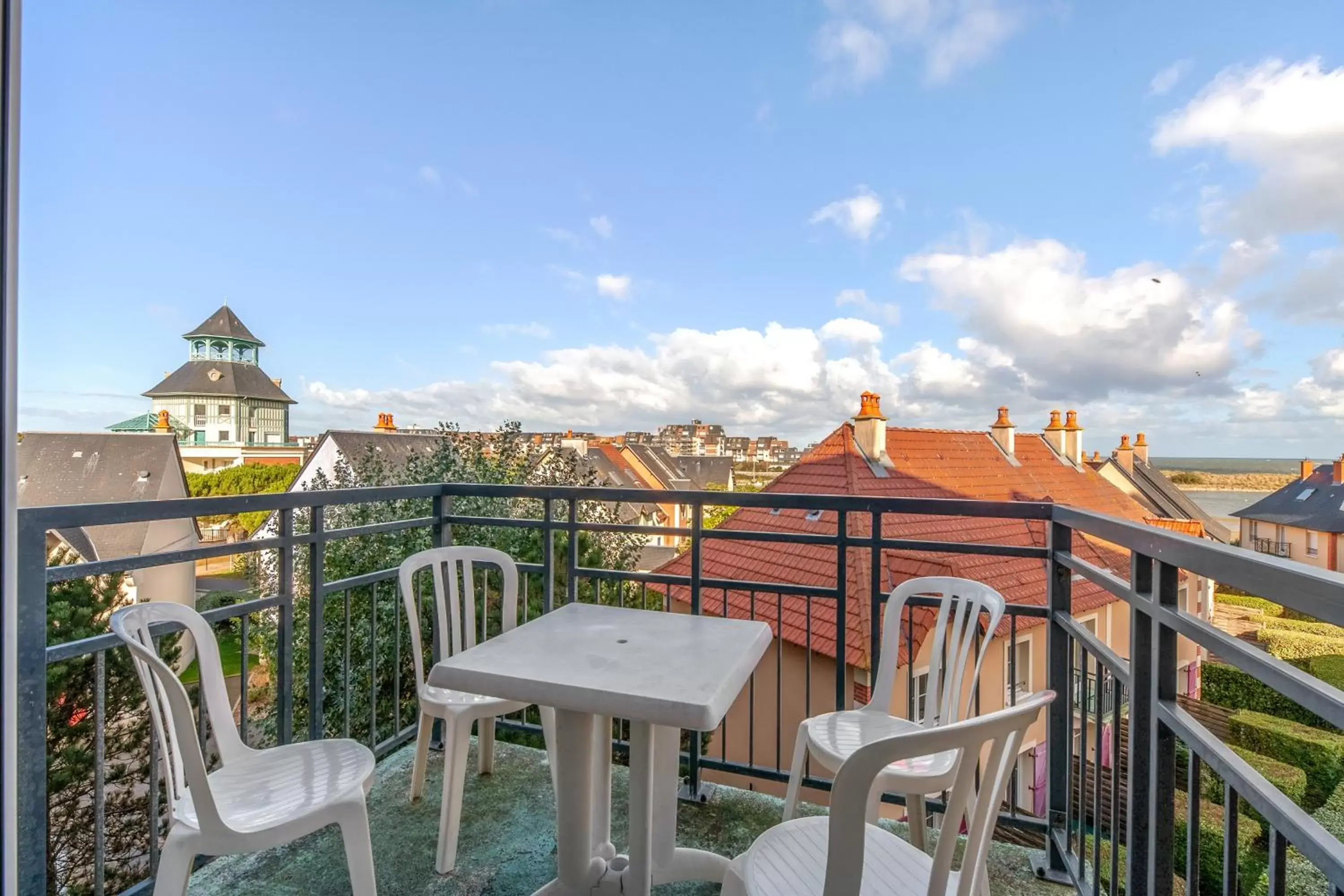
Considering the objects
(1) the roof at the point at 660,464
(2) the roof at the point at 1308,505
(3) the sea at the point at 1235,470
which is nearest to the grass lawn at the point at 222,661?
(2) the roof at the point at 1308,505

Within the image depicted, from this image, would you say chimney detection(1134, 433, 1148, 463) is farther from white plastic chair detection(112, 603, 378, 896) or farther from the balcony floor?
white plastic chair detection(112, 603, 378, 896)

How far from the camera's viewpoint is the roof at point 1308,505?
447 cm

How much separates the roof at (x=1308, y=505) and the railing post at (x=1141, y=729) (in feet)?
13.3

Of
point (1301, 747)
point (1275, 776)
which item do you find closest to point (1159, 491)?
point (1301, 747)

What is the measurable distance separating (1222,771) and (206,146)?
9585 millimetres

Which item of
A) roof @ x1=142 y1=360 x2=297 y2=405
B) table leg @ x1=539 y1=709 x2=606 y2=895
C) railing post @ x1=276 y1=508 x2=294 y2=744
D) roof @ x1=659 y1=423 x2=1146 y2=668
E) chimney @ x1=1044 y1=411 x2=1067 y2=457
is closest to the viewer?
table leg @ x1=539 y1=709 x2=606 y2=895

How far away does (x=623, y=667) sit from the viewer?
1618 mm

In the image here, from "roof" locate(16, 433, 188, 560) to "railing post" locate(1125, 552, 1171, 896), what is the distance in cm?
229

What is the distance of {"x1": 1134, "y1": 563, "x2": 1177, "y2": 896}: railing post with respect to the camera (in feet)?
4.35

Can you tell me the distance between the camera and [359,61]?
21.4ft

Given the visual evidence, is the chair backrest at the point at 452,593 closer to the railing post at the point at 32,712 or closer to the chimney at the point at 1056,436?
the railing post at the point at 32,712

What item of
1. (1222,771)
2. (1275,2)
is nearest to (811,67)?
(1275,2)

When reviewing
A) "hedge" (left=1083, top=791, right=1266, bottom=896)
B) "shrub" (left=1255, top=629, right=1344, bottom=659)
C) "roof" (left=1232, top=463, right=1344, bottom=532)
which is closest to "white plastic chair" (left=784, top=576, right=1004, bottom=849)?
"shrub" (left=1255, top=629, right=1344, bottom=659)

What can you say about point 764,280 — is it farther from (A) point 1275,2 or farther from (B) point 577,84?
(A) point 1275,2
